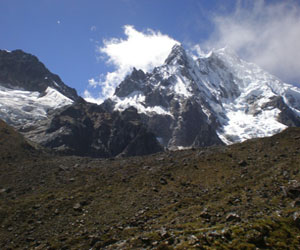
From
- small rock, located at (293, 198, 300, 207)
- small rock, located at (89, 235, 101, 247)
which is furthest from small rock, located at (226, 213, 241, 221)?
small rock, located at (89, 235, 101, 247)

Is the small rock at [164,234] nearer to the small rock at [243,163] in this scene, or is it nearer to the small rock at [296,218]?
the small rock at [296,218]

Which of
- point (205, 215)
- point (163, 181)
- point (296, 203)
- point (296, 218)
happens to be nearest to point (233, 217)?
point (205, 215)

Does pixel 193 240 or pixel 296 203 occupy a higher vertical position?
pixel 296 203

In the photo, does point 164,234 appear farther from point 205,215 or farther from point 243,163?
point 243,163

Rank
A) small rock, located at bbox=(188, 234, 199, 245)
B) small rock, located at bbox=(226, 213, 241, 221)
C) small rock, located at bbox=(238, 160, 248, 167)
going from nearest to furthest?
small rock, located at bbox=(188, 234, 199, 245) → small rock, located at bbox=(226, 213, 241, 221) → small rock, located at bbox=(238, 160, 248, 167)

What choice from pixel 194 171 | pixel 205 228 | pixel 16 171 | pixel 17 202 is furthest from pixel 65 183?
pixel 205 228

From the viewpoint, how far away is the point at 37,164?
6962cm

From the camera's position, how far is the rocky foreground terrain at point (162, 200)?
31109 millimetres

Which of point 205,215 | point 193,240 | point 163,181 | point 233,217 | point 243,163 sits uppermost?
point 243,163

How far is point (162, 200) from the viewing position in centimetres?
4616

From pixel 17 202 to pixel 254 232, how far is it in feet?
111

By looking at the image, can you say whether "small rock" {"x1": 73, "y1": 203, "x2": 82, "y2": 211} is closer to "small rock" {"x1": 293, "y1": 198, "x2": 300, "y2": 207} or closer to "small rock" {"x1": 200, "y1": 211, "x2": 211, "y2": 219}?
"small rock" {"x1": 200, "y1": 211, "x2": 211, "y2": 219}

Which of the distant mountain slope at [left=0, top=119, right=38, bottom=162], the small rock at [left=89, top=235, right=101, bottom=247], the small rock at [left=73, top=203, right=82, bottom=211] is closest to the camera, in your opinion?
→ the small rock at [left=89, top=235, right=101, bottom=247]

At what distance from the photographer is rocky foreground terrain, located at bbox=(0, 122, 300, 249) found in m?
31.1
